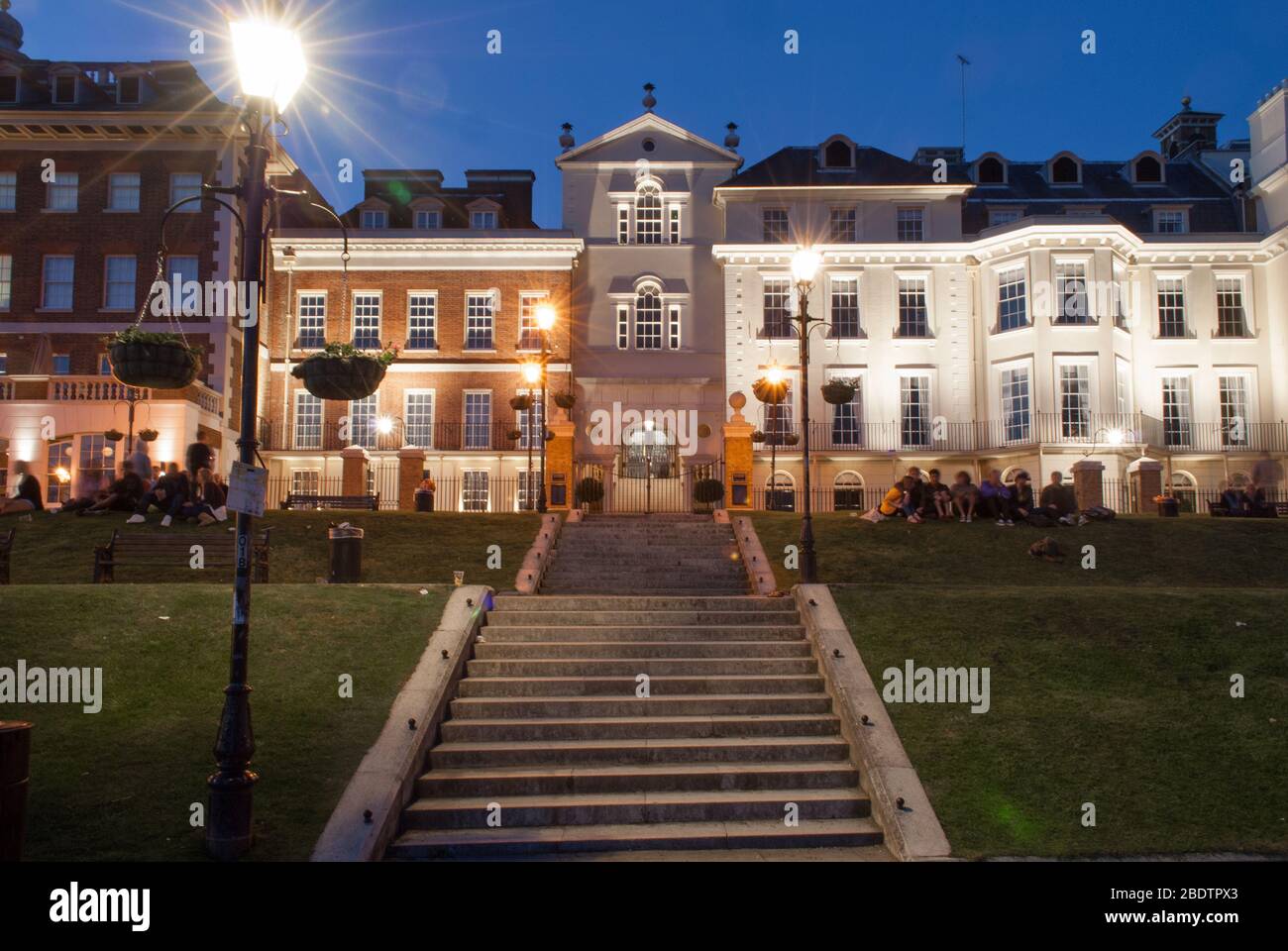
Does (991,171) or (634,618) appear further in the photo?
(991,171)

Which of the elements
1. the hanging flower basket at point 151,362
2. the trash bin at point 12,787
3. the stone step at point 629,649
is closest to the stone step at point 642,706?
the stone step at point 629,649

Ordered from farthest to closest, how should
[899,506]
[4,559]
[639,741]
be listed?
[899,506], [4,559], [639,741]

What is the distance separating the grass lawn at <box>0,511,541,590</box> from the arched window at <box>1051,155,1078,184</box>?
26.9 m

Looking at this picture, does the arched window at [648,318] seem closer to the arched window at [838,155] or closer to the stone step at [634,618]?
the arched window at [838,155]

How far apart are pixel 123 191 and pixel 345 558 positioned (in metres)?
23.7

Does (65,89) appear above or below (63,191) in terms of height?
above

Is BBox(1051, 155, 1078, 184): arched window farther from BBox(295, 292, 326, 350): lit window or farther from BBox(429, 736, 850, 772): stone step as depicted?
BBox(429, 736, 850, 772): stone step

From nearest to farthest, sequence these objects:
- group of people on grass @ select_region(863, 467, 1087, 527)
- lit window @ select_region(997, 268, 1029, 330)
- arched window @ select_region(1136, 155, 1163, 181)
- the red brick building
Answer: group of people on grass @ select_region(863, 467, 1087, 527), lit window @ select_region(997, 268, 1029, 330), the red brick building, arched window @ select_region(1136, 155, 1163, 181)

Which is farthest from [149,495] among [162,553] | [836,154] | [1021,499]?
[836,154]

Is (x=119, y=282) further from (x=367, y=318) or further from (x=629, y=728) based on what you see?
(x=629, y=728)

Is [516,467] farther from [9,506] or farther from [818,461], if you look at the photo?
[9,506]

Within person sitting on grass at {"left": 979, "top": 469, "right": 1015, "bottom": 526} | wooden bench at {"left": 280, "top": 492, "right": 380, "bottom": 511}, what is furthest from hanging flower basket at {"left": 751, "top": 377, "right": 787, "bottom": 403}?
wooden bench at {"left": 280, "top": 492, "right": 380, "bottom": 511}

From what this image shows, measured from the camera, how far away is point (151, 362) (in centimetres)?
1017

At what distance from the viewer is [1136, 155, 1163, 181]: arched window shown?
129 ft
